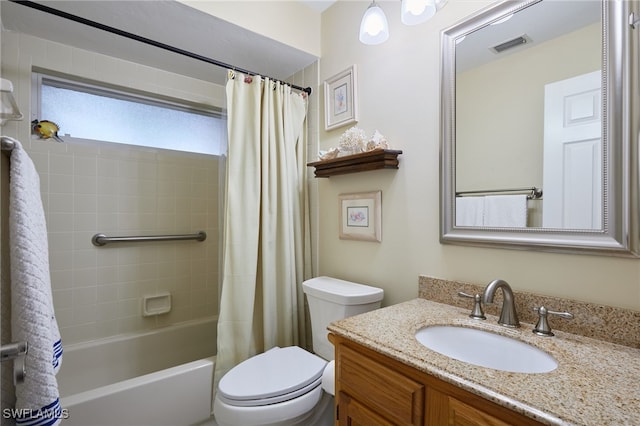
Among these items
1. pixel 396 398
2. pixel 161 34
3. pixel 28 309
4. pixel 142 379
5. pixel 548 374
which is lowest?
pixel 142 379

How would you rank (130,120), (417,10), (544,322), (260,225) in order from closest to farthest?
(544,322) < (417,10) < (260,225) < (130,120)

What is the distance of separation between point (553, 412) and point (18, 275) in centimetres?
119

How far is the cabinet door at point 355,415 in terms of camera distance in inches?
36.0

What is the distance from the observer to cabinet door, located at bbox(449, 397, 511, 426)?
2.21 ft

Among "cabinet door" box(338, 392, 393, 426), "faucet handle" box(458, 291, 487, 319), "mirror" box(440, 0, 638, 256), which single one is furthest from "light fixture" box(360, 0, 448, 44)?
"cabinet door" box(338, 392, 393, 426)

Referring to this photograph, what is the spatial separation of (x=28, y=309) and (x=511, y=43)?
5.55 feet

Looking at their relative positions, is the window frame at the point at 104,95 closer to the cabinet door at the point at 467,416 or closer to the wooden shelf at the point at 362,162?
the wooden shelf at the point at 362,162

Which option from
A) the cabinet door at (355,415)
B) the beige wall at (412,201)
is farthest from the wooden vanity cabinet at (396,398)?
the beige wall at (412,201)

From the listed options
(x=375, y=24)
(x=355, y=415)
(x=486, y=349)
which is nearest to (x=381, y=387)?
(x=355, y=415)

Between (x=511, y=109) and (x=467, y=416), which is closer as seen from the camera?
(x=467, y=416)

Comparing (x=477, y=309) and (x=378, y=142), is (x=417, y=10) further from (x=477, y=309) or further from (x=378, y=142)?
(x=477, y=309)

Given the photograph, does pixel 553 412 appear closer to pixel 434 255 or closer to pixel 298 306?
pixel 434 255

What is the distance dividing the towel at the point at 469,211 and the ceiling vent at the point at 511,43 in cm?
56

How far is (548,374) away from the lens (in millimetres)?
728
